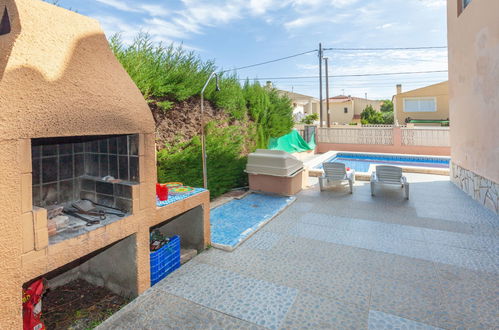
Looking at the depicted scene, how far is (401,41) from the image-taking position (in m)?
26.6

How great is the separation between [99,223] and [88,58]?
207 centimetres

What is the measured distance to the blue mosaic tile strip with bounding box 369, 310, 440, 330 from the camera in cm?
343

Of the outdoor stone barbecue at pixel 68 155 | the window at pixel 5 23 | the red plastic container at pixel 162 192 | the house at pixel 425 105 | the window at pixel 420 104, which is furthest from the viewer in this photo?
the window at pixel 420 104

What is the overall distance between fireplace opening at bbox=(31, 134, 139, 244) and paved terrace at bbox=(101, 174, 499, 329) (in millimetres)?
1358

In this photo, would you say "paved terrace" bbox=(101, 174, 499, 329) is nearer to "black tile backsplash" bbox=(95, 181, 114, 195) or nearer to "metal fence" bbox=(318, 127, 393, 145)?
"black tile backsplash" bbox=(95, 181, 114, 195)

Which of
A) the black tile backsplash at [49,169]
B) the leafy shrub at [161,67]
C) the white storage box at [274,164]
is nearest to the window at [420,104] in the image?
the white storage box at [274,164]

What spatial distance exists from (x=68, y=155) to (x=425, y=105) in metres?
42.3

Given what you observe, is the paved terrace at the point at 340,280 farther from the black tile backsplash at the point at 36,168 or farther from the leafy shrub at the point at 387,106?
the leafy shrub at the point at 387,106

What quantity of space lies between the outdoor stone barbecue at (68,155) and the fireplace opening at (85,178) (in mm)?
16

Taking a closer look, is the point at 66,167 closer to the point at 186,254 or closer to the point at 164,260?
the point at 164,260

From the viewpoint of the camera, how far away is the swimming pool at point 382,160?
16.9 m

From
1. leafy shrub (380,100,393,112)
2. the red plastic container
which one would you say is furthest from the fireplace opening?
leafy shrub (380,100,393,112)

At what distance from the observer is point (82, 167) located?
15.7 ft

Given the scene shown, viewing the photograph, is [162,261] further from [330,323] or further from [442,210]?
[442,210]
